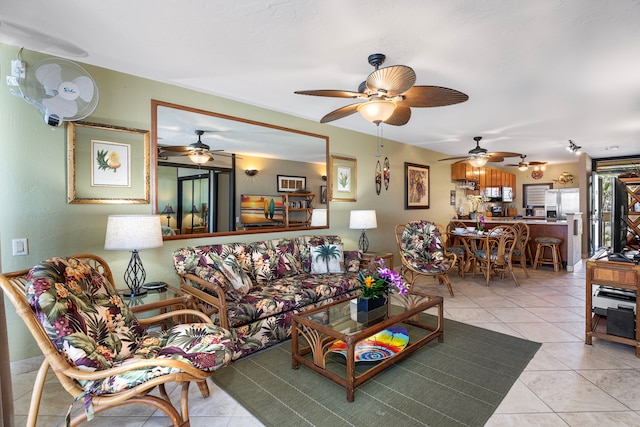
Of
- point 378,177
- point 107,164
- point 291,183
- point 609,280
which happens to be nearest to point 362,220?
point 291,183

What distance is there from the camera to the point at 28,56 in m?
2.33

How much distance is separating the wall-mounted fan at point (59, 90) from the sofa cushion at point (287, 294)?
196 cm

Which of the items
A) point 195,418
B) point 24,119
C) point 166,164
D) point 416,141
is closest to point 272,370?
point 195,418

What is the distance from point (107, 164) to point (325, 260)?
239cm

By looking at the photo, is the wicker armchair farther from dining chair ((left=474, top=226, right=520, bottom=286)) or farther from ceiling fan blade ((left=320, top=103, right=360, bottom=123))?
dining chair ((left=474, top=226, right=520, bottom=286))

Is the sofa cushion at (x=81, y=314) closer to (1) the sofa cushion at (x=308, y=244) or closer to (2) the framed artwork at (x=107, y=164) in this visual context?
(2) the framed artwork at (x=107, y=164)

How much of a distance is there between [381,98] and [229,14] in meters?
1.20

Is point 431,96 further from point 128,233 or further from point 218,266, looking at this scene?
point 128,233

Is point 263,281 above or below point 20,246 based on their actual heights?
below

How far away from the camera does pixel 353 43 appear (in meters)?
2.24

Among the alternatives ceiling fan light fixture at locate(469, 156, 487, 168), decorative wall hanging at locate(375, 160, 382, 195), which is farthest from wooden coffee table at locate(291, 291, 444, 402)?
ceiling fan light fixture at locate(469, 156, 487, 168)

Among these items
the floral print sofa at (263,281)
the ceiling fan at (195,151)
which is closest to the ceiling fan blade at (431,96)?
the floral print sofa at (263,281)

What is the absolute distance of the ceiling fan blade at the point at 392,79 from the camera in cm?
194

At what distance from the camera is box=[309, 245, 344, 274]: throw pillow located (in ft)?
12.0
